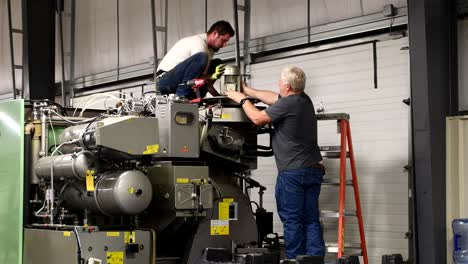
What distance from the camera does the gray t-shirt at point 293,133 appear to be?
5566 millimetres

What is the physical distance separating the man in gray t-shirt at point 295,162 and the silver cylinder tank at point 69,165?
1240mm

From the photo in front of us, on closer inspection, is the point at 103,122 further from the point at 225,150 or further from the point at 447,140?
the point at 447,140

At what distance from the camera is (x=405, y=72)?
6.61 m

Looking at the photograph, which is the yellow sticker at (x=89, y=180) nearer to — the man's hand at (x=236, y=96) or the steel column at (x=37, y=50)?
the man's hand at (x=236, y=96)

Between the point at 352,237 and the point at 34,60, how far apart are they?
5046mm

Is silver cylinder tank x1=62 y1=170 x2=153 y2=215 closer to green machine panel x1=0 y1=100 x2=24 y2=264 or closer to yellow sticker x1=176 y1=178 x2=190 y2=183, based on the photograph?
yellow sticker x1=176 y1=178 x2=190 y2=183

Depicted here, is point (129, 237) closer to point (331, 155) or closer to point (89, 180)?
point (89, 180)

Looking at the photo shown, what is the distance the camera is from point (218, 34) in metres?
6.43

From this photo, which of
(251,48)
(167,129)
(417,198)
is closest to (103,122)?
(167,129)

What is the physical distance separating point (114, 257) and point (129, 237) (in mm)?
179

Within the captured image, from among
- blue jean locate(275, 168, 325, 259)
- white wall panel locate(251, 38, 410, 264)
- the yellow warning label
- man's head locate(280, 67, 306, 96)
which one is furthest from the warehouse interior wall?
the yellow warning label

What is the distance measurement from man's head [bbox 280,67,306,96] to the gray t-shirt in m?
0.09

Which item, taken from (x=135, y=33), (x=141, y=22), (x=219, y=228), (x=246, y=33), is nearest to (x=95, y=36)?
(x=135, y=33)

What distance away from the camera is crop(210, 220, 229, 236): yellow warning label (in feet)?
17.5
